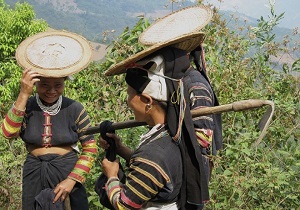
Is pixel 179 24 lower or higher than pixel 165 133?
higher

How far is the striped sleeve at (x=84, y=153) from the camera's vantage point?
9.95 ft

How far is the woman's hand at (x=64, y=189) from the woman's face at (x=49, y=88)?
568 millimetres

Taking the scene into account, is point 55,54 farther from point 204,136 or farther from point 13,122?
point 204,136

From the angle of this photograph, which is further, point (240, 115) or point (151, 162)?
point (240, 115)

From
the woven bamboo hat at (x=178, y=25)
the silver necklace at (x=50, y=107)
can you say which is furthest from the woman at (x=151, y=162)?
the silver necklace at (x=50, y=107)

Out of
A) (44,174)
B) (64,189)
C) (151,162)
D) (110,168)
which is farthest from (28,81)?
(151,162)

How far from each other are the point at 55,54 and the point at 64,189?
0.90 metres

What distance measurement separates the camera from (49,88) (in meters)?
2.92

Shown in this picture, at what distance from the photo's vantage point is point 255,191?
3.68 meters

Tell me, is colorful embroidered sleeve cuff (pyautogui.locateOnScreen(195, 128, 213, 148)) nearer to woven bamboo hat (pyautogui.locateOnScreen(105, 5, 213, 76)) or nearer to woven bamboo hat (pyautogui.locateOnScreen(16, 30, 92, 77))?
woven bamboo hat (pyautogui.locateOnScreen(105, 5, 213, 76))

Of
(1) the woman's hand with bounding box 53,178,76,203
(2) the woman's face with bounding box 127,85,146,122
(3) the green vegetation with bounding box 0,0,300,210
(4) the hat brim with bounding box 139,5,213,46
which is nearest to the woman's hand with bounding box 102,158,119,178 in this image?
(2) the woman's face with bounding box 127,85,146,122

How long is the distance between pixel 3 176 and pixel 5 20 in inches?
A: 897

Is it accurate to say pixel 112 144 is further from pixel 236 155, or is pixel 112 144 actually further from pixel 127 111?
pixel 127 111

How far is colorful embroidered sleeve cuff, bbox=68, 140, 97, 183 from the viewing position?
3.03 metres
